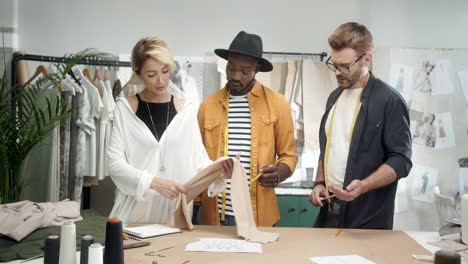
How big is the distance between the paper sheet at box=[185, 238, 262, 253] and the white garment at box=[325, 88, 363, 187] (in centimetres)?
74

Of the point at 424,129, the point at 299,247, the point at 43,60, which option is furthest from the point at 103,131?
the point at 424,129

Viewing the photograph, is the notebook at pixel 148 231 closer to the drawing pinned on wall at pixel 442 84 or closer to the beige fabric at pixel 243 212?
the beige fabric at pixel 243 212

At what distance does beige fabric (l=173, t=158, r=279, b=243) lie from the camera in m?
2.32

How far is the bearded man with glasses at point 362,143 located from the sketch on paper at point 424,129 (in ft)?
7.36

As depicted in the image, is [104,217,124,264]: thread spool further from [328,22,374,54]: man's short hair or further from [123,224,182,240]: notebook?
[328,22,374,54]: man's short hair

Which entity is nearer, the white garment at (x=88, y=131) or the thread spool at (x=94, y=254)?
the thread spool at (x=94, y=254)

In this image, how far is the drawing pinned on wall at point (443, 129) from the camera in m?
4.75

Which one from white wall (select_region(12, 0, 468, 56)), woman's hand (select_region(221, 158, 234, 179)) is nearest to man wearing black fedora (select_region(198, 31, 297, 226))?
woman's hand (select_region(221, 158, 234, 179))

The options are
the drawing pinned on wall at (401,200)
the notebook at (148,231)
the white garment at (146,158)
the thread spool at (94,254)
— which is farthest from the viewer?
the drawing pinned on wall at (401,200)

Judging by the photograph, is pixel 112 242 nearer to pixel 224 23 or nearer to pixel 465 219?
pixel 465 219

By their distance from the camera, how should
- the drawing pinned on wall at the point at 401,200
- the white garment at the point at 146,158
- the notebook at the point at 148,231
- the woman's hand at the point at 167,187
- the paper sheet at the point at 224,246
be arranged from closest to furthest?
Result: the paper sheet at the point at 224,246, the notebook at the point at 148,231, the woman's hand at the point at 167,187, the white garment at the point at 146,158, the drawing pinned on wall at the point at 401,200

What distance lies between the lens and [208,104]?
298cm

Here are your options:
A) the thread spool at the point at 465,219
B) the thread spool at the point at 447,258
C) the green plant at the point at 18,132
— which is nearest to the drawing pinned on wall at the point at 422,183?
the thread spool at the point at 465,219

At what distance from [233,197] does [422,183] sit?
9.82 ft
